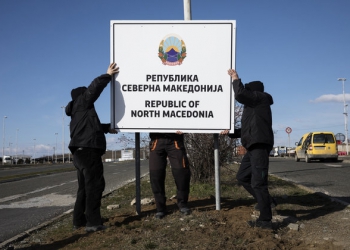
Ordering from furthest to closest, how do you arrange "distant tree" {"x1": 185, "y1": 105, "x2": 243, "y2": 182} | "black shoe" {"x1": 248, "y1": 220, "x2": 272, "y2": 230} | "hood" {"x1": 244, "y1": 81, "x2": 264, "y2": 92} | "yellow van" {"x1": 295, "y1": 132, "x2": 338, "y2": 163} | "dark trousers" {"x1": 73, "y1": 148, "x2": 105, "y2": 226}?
"yellow van" {"x1": 295, "y1": 132, "x2": 338, "y2": 163} < "distant tree" {"x1": 185, "y1": 105, "x2": 243, "y2": 182} < "hood" {"x1": 244, "y1": 81, "x2": 264, "y2": 92} < "dark trousers" {"x1": 73, "y1": 148, "x2": 105, "y2": 226} < "black shoe" {"x1": 248, "y1": 220, "x2": 272, "y2": 230}

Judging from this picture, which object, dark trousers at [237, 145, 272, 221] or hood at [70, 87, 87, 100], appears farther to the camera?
hood at [70, 87, 87, 100]

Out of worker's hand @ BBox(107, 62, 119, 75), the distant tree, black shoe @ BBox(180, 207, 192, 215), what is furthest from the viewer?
the distant tree

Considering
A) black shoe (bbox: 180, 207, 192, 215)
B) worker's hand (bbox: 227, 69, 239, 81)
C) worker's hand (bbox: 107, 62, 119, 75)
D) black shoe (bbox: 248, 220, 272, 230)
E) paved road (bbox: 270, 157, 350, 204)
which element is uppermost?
worker's hand (bbox: 107, 62, 119, 75)

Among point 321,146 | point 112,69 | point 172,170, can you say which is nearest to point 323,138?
point 321,146

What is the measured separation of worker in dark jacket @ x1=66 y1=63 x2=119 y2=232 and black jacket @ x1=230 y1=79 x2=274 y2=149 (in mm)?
1833

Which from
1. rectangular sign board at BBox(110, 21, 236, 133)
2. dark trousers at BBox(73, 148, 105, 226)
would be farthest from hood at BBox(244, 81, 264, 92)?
dark trousers at BBox(73, 148, 105, 226)

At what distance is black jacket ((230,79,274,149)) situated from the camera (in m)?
4.95

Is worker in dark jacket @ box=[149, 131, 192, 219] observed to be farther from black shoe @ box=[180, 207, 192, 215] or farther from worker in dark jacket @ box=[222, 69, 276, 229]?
worker in dark jacket @ box=[222, 69, 276, 229]

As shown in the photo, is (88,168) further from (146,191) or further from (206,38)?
(146,191)

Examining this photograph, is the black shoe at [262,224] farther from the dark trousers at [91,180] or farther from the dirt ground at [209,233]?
the dark trousers at [91,180]

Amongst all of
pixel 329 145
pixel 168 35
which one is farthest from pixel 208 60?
pixel 329 145

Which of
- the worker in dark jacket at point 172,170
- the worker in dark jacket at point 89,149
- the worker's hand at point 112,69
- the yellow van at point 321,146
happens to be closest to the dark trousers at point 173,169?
the worker in dark jacket at point 172,170

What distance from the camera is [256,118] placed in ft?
16.4

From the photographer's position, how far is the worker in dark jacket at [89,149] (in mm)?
5023
